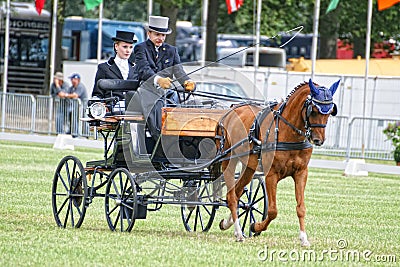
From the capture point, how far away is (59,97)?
98.5ft

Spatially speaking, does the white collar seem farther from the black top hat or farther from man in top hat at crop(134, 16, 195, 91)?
man in top hat at crop(134, 16, 195, 91)

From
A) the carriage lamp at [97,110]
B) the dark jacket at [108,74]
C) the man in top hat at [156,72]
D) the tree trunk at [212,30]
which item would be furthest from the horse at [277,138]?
the tree trunk at [212,30]

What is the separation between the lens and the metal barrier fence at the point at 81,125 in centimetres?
2758

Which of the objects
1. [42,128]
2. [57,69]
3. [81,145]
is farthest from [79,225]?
[57,69]

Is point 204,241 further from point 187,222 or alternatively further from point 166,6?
point 166,6

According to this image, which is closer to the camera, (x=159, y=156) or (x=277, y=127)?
(x=277, y=127)

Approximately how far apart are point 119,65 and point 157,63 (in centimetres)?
63

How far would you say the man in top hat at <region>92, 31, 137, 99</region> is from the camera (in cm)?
1314

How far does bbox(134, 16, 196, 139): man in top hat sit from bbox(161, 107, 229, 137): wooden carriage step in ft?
0.81

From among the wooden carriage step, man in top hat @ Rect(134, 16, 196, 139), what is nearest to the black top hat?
man in top hat @ Rect(134, 16, 196, 139)

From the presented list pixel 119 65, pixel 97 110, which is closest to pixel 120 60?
pixel 119 65

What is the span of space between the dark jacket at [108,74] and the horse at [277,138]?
1716 millimetres

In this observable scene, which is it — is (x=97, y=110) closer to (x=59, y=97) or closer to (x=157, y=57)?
(x=157, y=57)

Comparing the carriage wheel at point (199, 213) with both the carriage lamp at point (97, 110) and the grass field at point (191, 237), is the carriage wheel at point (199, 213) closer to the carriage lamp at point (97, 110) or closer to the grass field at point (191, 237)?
the grass field at point (191, 237)
